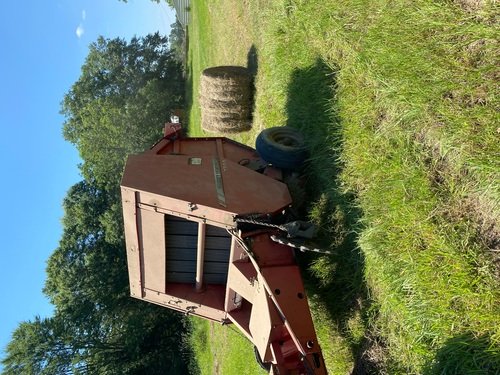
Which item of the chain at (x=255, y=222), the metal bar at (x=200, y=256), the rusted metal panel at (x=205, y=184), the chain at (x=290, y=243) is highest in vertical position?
the rusted metal panel at (x=205, y=184)

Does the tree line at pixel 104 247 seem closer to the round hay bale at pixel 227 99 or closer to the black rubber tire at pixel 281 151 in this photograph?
the round hay bale at pixel 227 99

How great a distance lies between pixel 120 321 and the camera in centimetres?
1627

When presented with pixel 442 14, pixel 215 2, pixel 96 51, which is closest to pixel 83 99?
pixel 96 51

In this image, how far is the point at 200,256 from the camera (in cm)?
502

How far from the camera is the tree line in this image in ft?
49.7

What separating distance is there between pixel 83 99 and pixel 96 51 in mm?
2090

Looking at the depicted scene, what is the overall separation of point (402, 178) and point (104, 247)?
1561cm

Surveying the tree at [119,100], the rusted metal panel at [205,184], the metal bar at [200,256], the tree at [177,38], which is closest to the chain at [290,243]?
the rusted metal panel at [205,184]

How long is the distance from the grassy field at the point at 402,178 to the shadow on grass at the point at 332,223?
2cm

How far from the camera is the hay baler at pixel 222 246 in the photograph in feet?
14.3

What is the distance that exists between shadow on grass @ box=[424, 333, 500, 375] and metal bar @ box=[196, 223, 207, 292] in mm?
2381

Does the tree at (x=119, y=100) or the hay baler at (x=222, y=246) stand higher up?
the hay baler at (x=222, y=246)

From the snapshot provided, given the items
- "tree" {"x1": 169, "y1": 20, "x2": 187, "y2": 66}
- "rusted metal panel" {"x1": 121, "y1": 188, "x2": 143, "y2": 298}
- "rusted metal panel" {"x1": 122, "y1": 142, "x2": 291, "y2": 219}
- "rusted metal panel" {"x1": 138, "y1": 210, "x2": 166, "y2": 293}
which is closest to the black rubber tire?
"rusted metal panel" {"x1": 122, "y1": 142, "x2": 291, "y2": 219}

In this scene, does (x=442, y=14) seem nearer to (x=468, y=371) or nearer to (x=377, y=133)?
(x=377, y=133)
